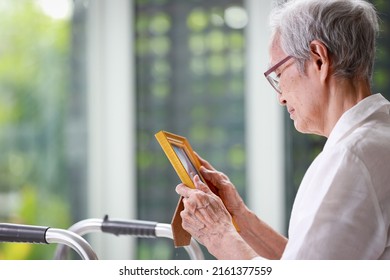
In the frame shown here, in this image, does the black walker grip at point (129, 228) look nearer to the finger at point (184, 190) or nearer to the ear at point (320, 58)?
the finger at point (184, 190)

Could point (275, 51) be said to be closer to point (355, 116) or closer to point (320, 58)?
point (320, 58)

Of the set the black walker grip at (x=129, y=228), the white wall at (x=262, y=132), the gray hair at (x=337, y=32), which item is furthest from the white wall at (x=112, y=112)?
the gray hair at (x=337, y=32)

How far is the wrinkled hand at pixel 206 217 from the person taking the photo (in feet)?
4.22

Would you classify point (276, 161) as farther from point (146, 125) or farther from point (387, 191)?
A: point (387, 191)

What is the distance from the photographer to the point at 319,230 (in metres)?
1.09

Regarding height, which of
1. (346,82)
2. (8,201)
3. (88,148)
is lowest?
(8,201)

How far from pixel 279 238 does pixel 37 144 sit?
1.95m

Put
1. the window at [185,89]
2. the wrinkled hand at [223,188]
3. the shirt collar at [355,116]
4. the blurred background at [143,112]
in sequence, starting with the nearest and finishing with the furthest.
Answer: the shirt collar at [355,116] → the wrinkled hand at [223,188] → the blurred background at [143,112] → the window at [185,89]

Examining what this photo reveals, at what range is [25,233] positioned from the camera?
1.35 meters

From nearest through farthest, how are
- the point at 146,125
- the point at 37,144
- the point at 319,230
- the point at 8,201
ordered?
the point at 319,230, the point at 8,201, the point at 37,144, the point at 146,125

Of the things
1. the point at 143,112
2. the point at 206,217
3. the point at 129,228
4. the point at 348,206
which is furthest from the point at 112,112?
the point at 348,206

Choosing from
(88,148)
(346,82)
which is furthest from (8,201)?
(346,82)

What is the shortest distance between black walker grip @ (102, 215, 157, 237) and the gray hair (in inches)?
23.1

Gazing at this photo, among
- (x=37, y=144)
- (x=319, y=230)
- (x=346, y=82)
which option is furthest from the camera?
(x=37, y=144)
